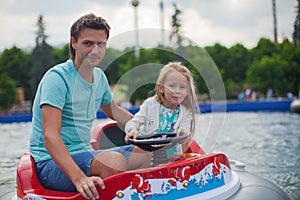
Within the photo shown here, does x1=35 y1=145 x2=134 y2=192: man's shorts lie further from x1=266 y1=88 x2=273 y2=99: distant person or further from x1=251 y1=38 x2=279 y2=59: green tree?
x1=251 y1=38 x2=279 y2=59: green tree

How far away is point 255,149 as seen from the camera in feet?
17.1

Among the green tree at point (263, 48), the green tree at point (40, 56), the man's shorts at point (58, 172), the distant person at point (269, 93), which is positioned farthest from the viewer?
the green tree at point (263, 48)

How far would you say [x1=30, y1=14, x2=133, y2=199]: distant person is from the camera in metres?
1.52

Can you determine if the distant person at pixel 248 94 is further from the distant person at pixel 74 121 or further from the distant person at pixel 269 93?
the distant person at pixel 74 121

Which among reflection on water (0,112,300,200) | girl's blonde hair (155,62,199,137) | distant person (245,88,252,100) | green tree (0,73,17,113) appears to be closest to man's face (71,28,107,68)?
girl's blonde hair (155,62,199,137)

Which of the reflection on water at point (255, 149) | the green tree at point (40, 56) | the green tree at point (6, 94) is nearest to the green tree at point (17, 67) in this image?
the green tree at point (40, 56)

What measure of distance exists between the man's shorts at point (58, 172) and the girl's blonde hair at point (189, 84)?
0.43 metres

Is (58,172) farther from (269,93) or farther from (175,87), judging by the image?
(269,93)

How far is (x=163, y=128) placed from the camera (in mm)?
1991

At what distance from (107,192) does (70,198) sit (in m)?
0.16

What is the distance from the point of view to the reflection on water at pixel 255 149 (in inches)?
87.8

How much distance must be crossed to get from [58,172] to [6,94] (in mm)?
17049

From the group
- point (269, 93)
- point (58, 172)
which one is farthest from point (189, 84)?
point (269, 93)

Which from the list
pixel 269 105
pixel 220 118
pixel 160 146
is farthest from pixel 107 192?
pixel 269 105
